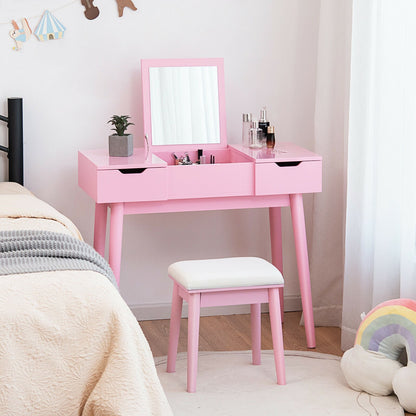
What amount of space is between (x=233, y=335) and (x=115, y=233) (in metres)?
0.72

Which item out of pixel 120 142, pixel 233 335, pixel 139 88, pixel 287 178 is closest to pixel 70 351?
pixel 120 142

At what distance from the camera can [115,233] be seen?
3.04 meters

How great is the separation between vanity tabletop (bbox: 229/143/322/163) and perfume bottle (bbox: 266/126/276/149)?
24 mm

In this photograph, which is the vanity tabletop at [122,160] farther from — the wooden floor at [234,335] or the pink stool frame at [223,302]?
the wooden floor at [234,335]

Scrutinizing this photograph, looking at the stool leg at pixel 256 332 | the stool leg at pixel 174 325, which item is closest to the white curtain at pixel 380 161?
the stool leg at pixel 256 332

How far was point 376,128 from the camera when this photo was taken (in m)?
3.09

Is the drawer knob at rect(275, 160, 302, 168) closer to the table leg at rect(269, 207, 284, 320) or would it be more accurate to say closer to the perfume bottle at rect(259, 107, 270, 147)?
the perfume bottle at rect(259, 107, 270, 147)

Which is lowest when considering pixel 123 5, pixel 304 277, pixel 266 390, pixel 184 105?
pixel 266 390

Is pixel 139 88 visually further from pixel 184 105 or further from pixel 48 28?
pixel 48 28

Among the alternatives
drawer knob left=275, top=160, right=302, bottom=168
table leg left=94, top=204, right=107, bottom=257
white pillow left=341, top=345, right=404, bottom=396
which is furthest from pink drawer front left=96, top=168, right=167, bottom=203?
white pillow left=341, top=345, right=404, bottom=396

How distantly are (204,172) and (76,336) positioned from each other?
4.00 ft

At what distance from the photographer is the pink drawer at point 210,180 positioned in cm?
306

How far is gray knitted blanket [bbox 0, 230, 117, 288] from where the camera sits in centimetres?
210

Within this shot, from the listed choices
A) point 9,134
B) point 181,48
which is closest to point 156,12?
point 181,48
